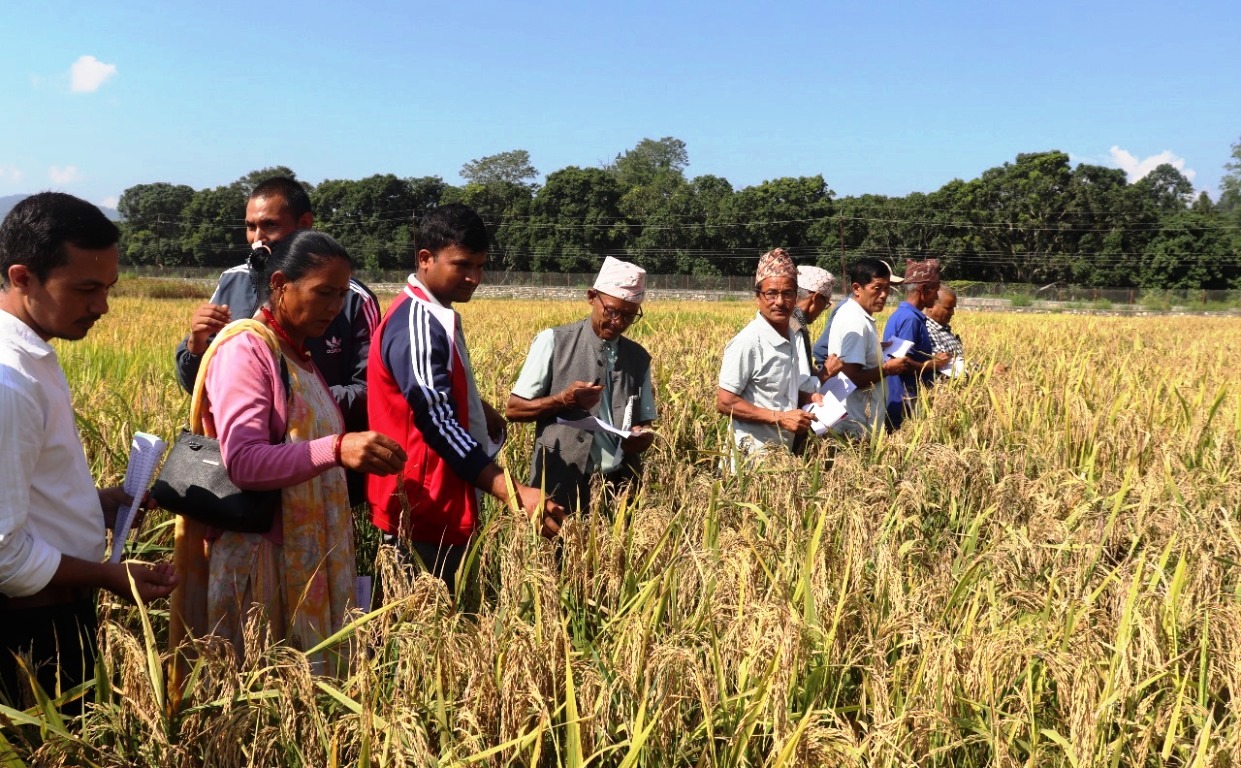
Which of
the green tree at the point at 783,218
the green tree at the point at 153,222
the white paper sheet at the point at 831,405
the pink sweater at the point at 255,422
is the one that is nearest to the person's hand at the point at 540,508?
the pink sweater at the point at 255,422

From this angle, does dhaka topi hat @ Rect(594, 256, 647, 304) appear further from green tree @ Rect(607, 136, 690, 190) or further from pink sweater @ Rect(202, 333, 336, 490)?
green tree @ Rect(607, 136, 690, 190)

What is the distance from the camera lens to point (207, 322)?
2.53 m

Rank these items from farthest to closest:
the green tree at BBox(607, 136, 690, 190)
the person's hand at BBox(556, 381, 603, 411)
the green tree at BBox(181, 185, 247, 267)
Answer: the green tree at BBox(607, 136, 690, 190), the green tree at BBox(181, 185, 247, 267), the person's hand at BBox(556, 381, 603, 411)

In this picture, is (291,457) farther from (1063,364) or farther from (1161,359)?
(1161,359)

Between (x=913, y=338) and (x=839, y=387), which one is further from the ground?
(x=913, y=338)

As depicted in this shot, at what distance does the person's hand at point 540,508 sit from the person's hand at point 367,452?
46 cm

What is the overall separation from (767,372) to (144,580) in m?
2.70

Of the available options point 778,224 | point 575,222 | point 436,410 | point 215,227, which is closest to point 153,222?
point 215,227

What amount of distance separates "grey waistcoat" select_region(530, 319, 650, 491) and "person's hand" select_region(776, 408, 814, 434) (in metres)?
0.77

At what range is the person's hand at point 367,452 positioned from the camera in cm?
183

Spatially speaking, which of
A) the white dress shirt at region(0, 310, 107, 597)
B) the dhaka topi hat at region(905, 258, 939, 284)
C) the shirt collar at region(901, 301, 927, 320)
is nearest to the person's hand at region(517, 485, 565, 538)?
the white dress shirt at region(0, 310, 107, 597)

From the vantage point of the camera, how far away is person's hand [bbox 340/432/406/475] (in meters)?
1.83

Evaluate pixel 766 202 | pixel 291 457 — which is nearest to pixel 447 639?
pixel 291 457

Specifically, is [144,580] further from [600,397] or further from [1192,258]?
[1192,258]
